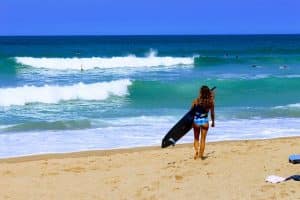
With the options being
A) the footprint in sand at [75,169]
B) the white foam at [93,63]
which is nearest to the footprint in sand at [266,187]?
the footprint in sand at [75,169]

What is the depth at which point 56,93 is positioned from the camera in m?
22.0

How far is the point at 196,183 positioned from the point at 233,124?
694cm

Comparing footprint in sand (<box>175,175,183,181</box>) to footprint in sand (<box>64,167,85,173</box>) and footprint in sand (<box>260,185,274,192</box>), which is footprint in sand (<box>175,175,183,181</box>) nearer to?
footprint in sand (<box>260,185,274,192</box>)

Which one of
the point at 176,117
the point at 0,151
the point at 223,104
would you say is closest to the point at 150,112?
the point at 176,117

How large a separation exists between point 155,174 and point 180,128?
7.05 ft

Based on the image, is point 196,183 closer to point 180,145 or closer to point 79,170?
point 79,170

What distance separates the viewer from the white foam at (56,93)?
20.9 metres

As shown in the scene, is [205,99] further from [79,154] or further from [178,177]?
[79,154]

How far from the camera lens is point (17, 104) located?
2002 cm

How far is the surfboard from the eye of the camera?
33.6ft

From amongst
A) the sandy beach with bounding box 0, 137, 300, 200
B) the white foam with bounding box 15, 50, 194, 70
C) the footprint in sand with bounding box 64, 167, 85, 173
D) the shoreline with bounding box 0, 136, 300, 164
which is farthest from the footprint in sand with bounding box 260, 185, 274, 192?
the white foam with bounding box 15, 50, 194, 70

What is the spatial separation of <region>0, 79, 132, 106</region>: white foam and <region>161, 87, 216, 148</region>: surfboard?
10081 millimetres

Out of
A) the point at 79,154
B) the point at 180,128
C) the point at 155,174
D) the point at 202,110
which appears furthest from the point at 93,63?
the point at 155,174

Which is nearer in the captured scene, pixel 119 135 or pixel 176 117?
pixel 119 135
